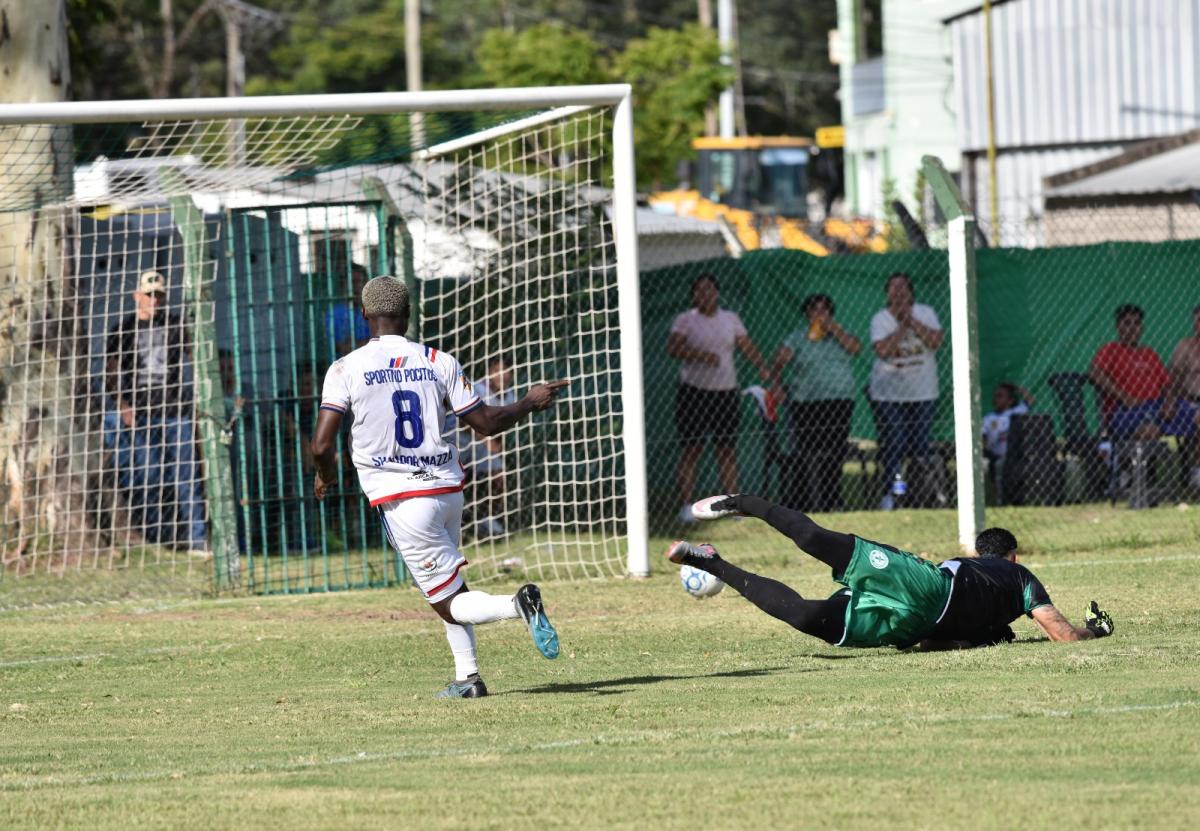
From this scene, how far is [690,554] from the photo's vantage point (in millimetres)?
8750

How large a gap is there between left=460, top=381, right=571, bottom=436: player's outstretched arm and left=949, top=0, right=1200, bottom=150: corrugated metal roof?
33660 millimetres

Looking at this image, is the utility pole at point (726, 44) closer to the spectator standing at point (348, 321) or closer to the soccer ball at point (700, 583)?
the spectator standing at point (348, 321)

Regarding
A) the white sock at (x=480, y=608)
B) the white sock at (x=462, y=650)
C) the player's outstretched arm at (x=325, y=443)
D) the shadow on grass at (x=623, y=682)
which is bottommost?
the shadow on grass at (x=623, y=682)

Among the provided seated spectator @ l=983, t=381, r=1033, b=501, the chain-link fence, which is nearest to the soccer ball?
the chain-link fence

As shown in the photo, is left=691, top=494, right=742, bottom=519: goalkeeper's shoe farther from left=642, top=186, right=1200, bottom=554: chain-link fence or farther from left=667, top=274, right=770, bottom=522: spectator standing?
left=667, top=274, right=770, bottom=522: spectator standing

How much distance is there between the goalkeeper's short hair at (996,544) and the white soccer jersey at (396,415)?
270 centimetres

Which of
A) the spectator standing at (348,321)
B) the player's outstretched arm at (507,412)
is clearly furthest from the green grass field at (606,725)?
the spectator standing at (348,321)

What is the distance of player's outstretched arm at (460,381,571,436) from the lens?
802 centimetres

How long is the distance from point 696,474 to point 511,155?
10.6 feet

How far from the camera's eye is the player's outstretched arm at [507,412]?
316 inches

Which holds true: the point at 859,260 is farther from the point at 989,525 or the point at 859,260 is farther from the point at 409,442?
the point at 409,442

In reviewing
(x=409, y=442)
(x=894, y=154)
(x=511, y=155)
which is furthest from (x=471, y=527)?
(x=894, y=154)

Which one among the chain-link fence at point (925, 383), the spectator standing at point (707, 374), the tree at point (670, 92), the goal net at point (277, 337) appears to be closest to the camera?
the goal net at point (277, 337)

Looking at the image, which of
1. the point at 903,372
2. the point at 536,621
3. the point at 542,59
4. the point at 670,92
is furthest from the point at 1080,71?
the point at 536,621
